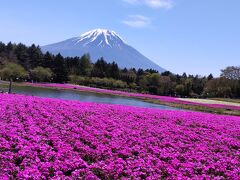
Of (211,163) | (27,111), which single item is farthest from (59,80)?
(211,163)

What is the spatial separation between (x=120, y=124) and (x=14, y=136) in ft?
23.5

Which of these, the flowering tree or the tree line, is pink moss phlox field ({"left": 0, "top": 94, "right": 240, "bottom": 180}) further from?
the tree line

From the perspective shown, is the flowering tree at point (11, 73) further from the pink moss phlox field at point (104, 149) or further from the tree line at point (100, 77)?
the pink moss phlox field at point (104, 149)

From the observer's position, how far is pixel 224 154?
1449 centimetres

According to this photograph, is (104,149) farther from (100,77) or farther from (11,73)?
(100,77)

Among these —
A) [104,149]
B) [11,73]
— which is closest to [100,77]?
[11,73]

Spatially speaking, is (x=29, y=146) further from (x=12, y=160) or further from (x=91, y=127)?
(x=91, y=127)

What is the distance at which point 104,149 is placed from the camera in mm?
12391

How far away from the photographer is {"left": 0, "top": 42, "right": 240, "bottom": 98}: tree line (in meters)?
110

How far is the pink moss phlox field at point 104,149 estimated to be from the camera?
9.93 m

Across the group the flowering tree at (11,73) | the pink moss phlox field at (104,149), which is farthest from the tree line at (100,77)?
the pink moss phlox field at (104,149)

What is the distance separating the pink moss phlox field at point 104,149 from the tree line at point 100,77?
8722 cm

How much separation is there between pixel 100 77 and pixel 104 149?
388 feet

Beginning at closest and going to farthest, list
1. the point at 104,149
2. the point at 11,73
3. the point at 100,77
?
the point at 104,149, the point at 11,73, the point at 100,77
